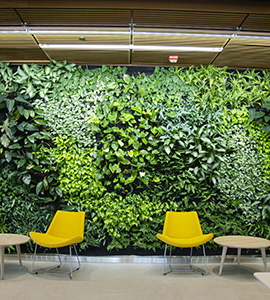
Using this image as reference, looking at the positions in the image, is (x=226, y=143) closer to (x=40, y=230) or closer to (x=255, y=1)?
(x=255, y=1)

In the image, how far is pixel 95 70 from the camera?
4.95m

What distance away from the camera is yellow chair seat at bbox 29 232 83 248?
12.3 feet

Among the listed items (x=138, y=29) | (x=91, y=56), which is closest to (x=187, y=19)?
(x=138, y=29)

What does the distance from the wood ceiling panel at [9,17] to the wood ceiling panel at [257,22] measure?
292cm

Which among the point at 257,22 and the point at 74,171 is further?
the point at 74,171

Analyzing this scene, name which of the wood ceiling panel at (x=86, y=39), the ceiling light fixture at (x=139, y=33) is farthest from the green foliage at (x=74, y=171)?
the ceiling light fixture at (x=139, y=33)

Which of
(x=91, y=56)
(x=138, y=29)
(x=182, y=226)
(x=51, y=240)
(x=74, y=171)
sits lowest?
(x=51, y=240)

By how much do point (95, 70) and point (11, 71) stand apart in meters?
1.45

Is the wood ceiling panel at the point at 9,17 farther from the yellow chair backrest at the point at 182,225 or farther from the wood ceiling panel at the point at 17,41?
the yellow chair backrest at the point at 182,225

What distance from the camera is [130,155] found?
15.2 feet

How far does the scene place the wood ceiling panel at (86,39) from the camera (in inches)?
160

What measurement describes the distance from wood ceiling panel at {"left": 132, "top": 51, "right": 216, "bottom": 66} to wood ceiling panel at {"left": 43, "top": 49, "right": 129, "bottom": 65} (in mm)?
210

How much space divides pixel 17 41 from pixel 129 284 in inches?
148

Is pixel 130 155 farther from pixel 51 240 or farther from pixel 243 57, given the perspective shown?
pixel 243 57
